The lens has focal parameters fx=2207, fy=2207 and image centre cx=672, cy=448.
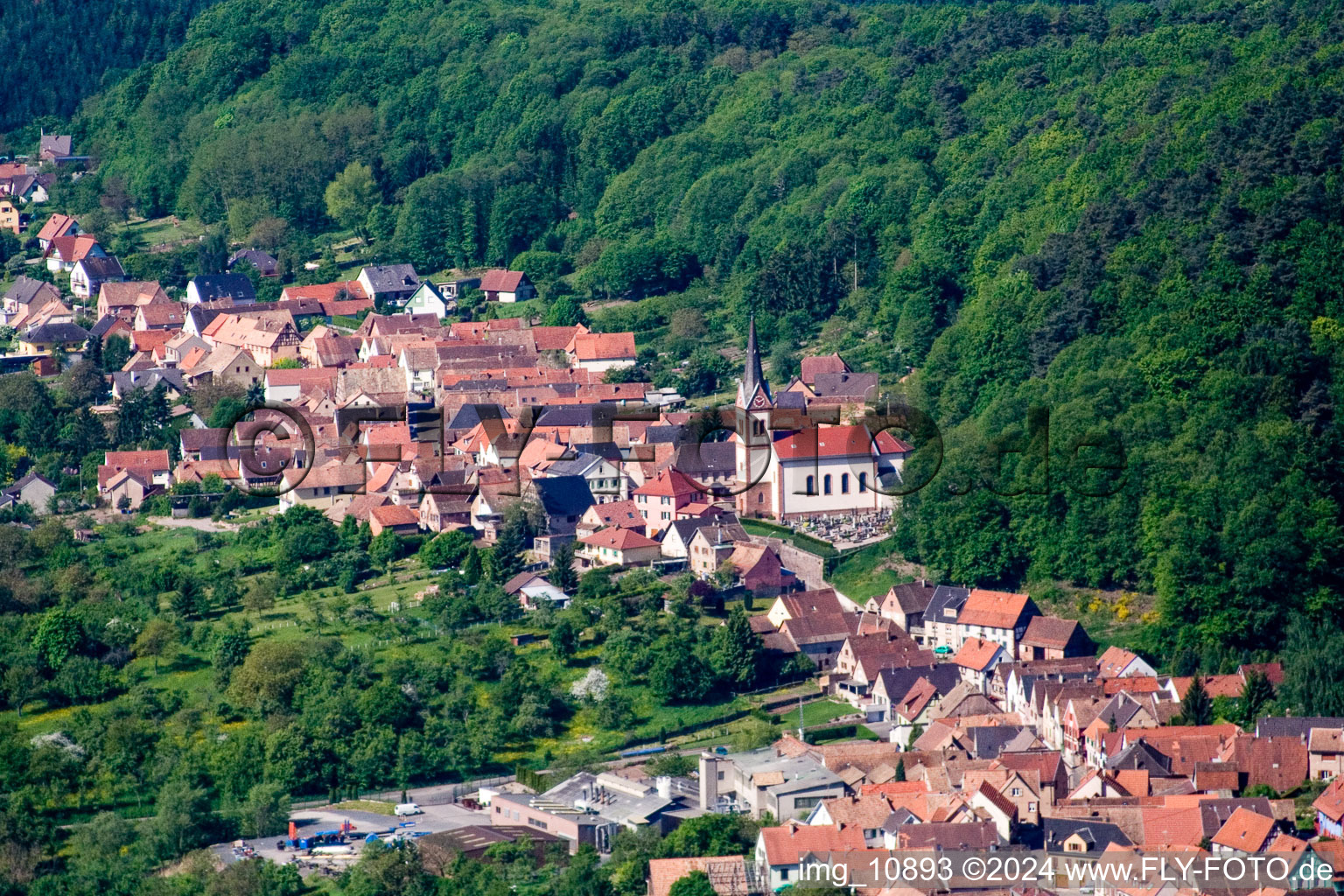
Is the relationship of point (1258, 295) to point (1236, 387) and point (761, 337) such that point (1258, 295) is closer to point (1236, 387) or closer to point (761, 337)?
point (1236, 387)

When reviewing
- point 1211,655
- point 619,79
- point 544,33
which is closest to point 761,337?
point 1211,655

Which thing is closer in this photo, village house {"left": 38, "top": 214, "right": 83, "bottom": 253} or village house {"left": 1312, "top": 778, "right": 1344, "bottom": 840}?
village house {"left": 1312, "top": 778, "right": 1344, "bottom": 840}

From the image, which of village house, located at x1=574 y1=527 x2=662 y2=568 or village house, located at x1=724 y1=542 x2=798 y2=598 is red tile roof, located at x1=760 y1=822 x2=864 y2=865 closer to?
village house, located at x1=724 y1=542 x2=798 y2=598

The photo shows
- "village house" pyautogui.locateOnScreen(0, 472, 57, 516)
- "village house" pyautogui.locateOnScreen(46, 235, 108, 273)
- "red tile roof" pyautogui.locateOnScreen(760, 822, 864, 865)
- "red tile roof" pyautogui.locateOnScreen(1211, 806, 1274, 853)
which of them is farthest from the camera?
"village house" pyautogui.locateOnScreen(46, 235, 108, 273)

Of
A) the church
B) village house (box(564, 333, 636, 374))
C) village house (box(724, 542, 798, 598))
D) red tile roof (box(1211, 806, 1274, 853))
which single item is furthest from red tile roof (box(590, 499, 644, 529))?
red tile roof (box(1211, 806, 1274, 853))

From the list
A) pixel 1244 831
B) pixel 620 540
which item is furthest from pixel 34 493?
pixel 1244 831

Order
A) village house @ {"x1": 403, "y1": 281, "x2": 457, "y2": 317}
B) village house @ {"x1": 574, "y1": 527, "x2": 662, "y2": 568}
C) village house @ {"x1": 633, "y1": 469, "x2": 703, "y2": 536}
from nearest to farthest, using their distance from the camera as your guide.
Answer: village house @ {"x1": 574, "y1": 527, "x2": 662, "y2": 568} → village house @ {"x1": 633, "y1": 469, "x2": 703, "y2": 536} → village house @ {"x1": 403, "y1": 281, "x2": 457, "y2": 317}
